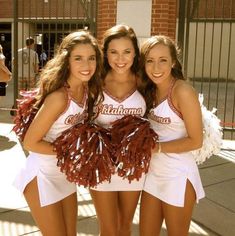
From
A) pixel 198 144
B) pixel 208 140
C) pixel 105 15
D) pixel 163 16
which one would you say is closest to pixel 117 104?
pixel 198 144

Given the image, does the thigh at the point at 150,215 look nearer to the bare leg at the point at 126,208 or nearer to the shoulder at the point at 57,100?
the bare leg at the point at 126,208

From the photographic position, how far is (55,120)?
8.02 feet

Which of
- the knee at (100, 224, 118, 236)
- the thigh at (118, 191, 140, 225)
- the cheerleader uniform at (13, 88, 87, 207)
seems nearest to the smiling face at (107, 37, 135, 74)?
the cheerleader uniform at (13, 88, 87, 207)

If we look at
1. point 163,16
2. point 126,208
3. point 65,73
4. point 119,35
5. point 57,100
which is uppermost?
point 163,16

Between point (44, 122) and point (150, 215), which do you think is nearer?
point (44, 122)

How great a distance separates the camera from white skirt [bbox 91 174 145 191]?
2.64 m

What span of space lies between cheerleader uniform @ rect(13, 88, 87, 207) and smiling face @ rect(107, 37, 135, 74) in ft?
1.10

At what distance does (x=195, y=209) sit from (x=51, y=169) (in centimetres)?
219

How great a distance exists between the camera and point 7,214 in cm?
394

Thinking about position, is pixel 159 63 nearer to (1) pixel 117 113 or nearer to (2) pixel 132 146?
(1) pixel 117 113

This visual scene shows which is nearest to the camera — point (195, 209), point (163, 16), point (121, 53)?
point (121, 53)

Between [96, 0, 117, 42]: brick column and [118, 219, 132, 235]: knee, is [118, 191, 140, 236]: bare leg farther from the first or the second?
[96, 0, 117, 42]: brick column

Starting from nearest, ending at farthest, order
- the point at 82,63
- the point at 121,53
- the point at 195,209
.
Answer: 1. the point at 82,63
2. the point at 121,53
3. the point at 195,209

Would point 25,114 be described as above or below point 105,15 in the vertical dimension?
below
